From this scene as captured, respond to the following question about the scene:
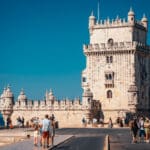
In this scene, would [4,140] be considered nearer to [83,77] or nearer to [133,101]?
[133,101]

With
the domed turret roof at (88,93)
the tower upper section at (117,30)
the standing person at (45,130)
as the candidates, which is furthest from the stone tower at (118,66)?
the standing person at (45,130)

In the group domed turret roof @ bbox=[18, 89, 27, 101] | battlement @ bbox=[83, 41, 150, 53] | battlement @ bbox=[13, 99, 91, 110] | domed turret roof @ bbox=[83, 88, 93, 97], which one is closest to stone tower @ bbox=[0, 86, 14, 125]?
battlement @ bbox=[13, 99, 91, 110]

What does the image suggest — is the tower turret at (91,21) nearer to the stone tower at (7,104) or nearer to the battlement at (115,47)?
the battlement at (115,47)

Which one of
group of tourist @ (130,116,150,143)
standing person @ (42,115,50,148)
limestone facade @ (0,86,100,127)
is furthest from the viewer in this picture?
limestone facade @ (0,86,100,127)

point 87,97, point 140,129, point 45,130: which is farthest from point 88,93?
point 45,130

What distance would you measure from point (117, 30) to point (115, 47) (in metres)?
3.07

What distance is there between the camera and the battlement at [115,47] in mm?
89250

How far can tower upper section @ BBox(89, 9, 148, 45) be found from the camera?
9100 cm

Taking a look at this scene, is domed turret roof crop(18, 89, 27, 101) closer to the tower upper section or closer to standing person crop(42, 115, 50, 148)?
the tower upper section

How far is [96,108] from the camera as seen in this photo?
89.6 metres

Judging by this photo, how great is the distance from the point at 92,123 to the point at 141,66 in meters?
15.0

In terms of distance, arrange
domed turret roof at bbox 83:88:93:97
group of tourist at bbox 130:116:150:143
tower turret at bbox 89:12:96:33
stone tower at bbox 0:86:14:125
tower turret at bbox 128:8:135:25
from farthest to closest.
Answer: tower turret at bbox 89:12:96:33 < stone tower at bbox 0:86:14:125 < tower turret at bbox 128:8:135:25 < domed turret roof at bbox 83:88:93:97 < group of tourist at bbox 130:116:150:143

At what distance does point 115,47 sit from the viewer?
9019 cm

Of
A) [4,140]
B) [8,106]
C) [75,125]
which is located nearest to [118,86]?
[75,125]
